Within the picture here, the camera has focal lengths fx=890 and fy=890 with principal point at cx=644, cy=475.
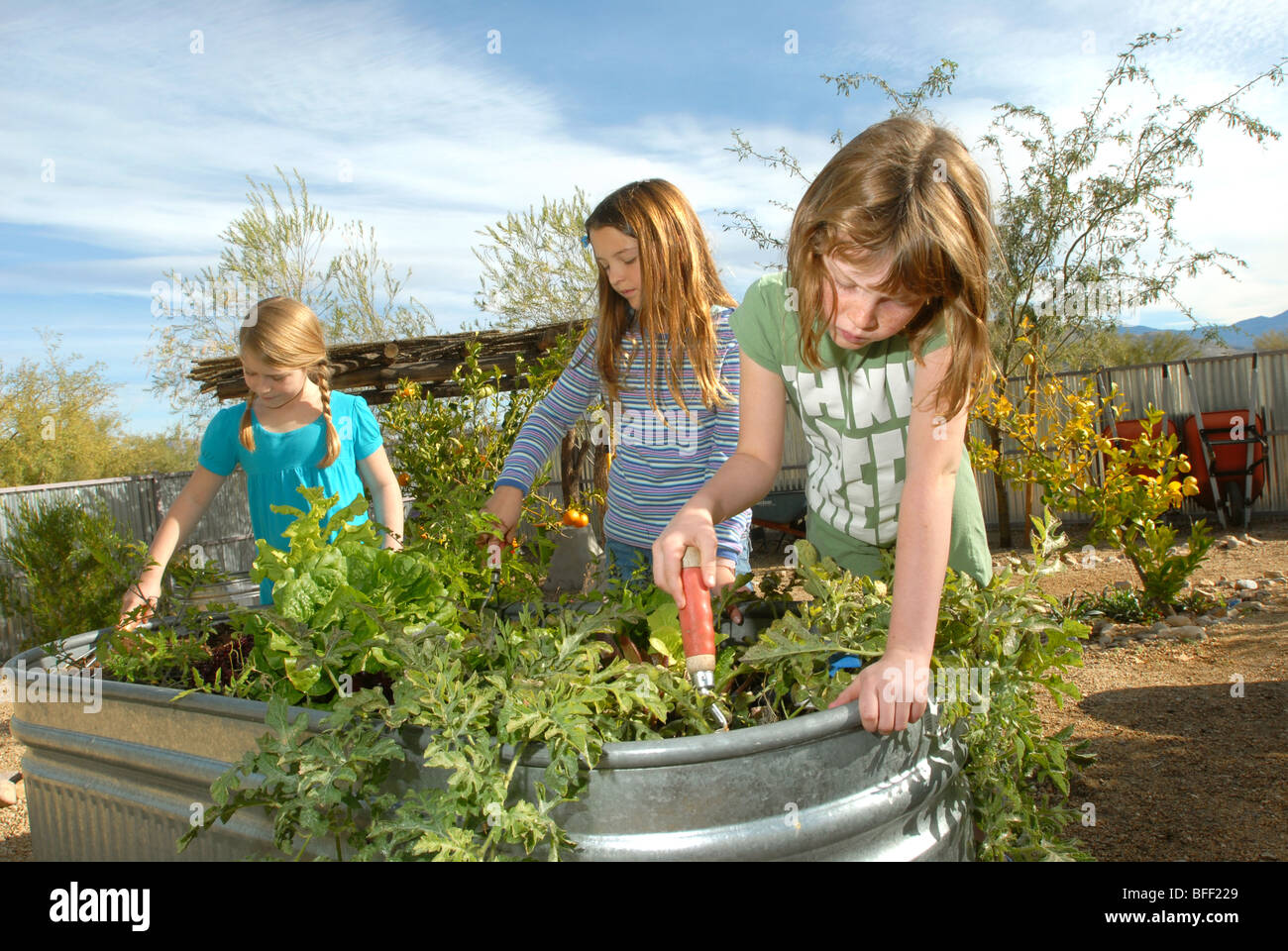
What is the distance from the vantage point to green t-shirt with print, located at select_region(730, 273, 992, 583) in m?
1.46

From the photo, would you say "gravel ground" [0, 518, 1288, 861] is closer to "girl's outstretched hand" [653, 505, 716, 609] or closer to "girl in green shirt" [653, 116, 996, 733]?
"girl in green shirt" [653, 116, 996, 733]

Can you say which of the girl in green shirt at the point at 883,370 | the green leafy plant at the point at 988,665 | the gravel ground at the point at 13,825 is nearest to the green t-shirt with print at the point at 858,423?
the girl in green shirt at the point at 883,370

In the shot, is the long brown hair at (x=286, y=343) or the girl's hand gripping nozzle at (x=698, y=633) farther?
the long brown hair at (x=286, y=343)

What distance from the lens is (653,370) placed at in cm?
210

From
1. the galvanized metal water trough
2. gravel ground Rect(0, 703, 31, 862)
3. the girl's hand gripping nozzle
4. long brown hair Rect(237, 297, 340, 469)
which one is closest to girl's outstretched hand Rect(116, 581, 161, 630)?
the galvanized metal water trough

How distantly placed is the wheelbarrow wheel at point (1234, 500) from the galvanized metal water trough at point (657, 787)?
11.2 meters

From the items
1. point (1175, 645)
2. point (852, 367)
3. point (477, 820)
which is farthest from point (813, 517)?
point (1175, 645)

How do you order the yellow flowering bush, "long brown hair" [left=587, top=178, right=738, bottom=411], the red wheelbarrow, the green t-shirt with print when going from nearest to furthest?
the green t-shirt with print
"long brown hair" [left=587, top=178, right=738, bottom=411]
the yellow flowering bush
the red wheelbarrow

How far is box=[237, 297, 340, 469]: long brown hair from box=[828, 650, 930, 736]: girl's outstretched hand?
2032 mm

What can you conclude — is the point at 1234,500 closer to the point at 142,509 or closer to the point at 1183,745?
the point at 1183,745

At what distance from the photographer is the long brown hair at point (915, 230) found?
119cm

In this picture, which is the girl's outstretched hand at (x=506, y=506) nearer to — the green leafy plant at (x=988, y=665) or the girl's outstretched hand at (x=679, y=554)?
the girl's outstretched hand at (x=679, y=554)

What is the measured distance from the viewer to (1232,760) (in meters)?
3.12
